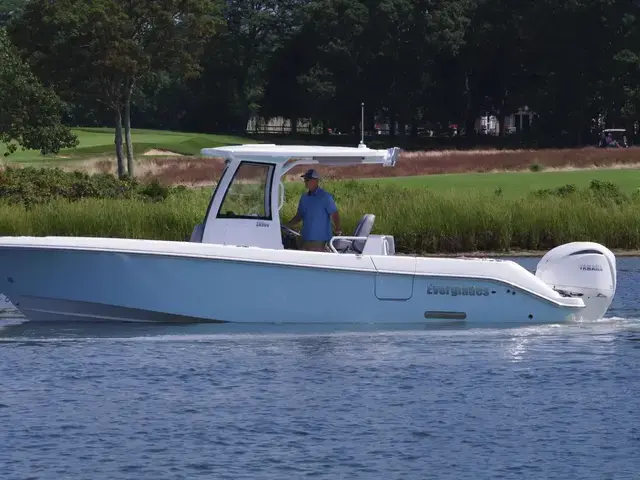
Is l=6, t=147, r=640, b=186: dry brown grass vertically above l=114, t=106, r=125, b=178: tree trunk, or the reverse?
l=114, t=106, r=125, b=178: tree trunk

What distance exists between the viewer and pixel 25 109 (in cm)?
4909

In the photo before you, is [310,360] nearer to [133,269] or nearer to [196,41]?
[133,269]

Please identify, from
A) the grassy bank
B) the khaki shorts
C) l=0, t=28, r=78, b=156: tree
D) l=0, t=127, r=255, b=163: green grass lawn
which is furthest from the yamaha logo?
l=0, t=127, r=255, b=163: green grass lawn

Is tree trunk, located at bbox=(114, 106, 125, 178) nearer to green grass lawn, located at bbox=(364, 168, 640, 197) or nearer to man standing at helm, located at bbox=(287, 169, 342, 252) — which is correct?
green grass lawn, located at bbox=(364, 168, 640, 197)

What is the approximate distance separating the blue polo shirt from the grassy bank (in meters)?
10.5

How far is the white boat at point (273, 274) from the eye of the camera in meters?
17.0

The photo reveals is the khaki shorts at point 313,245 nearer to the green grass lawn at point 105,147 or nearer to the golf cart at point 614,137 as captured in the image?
the green grass lawn at point 105,147

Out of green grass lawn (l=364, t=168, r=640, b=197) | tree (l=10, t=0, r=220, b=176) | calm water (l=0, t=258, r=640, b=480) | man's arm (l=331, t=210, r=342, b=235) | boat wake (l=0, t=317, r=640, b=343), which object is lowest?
calm water (l=0, t=258, r=640, b=480)

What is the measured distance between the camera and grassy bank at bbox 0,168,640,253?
28047 mm

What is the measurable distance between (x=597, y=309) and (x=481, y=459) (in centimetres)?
548

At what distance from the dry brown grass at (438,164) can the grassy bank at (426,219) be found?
19.6m

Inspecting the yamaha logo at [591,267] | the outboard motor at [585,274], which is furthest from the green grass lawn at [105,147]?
the yamaha logo at [591,267]

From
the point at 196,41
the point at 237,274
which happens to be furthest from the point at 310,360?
the point at 196,41

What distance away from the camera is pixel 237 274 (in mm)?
17047
